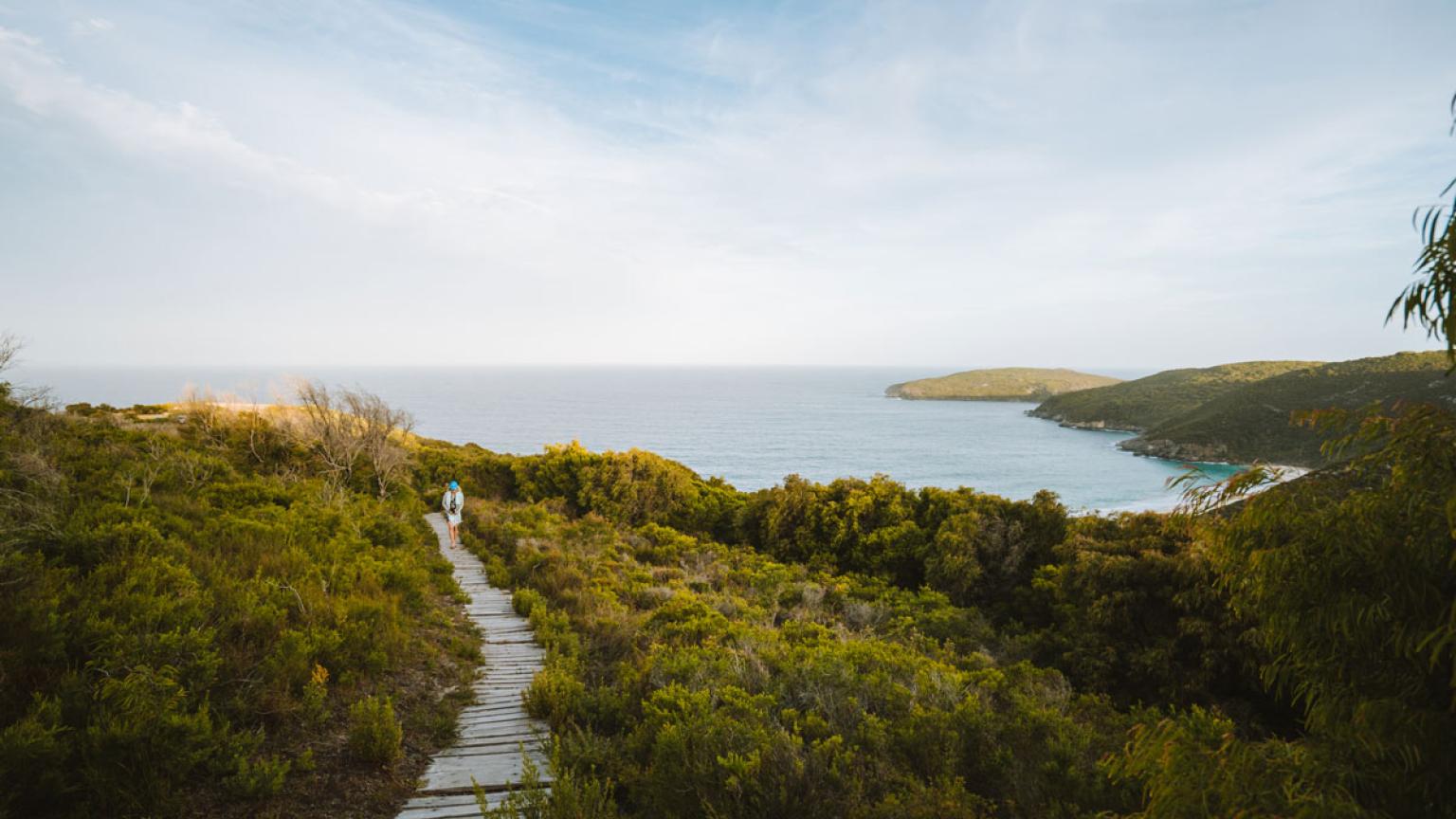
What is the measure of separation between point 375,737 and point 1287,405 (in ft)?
267

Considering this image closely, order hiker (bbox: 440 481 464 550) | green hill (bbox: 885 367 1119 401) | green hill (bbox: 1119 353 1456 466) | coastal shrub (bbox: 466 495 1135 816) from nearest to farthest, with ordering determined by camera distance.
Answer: coastal shrub (bbox: 466 495 1135 816)
hiker (bbox: 440 481 464 550)
green hill (bbox: 1119 353 1456 466)
green hill (bbox: 885 367 1119 401)

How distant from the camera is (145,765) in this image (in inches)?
142

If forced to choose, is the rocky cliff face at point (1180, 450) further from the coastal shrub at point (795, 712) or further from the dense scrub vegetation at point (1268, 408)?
the coastal shrub at point (795, 712)

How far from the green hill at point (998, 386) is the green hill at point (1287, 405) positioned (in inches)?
3175

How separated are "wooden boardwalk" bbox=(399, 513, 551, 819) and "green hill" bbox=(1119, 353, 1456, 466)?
58.6 meters

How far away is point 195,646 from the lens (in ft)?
15.0

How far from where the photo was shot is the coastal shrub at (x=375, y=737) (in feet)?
15.1

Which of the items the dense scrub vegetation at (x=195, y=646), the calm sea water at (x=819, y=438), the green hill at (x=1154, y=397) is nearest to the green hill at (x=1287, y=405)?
the calm sea water at (x=819, y=438)

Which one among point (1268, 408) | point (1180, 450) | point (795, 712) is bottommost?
point (1180, 450)

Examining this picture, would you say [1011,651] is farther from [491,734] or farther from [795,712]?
[491,734]

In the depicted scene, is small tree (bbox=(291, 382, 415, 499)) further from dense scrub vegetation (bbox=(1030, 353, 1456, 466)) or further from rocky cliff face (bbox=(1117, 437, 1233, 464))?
rocky cliff face (bbox=(1117, 437, 1233, 464))

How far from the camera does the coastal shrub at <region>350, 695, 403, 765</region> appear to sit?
4613 millimetres

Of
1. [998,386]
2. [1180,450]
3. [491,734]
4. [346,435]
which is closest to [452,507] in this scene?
[346,435]

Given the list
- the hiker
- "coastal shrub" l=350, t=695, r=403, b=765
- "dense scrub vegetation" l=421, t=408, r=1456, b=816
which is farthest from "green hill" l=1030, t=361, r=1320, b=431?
"coastal shrub" l=350, t=695, r=403, b=765
